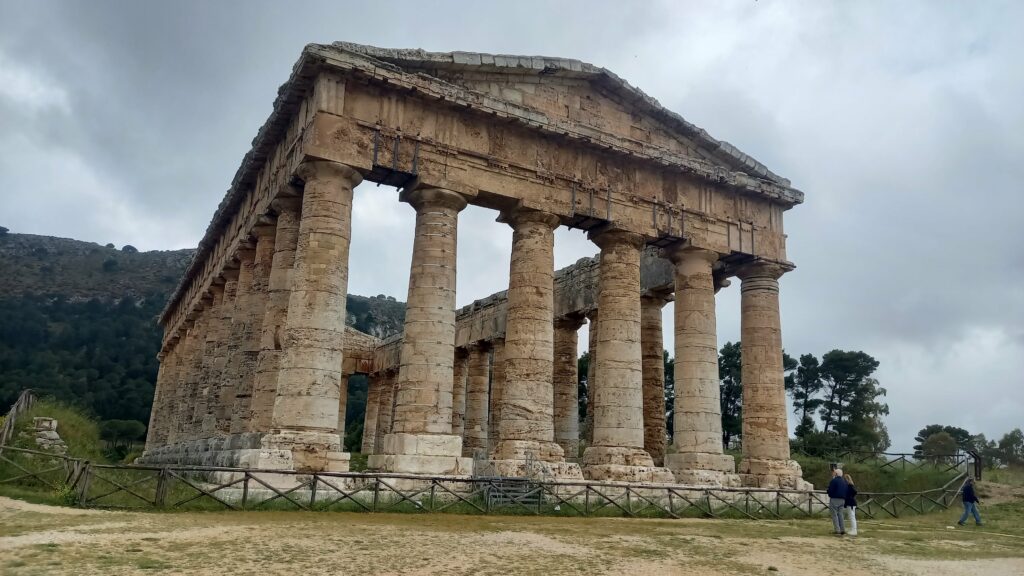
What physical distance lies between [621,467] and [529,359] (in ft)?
13.3

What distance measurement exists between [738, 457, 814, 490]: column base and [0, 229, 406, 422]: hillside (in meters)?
58.5

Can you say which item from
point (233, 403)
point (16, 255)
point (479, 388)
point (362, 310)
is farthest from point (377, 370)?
point (16, 255)

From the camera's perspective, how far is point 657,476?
21016 millimetres


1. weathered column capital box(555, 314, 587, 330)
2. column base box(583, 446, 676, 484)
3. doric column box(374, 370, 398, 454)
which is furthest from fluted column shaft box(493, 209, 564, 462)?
doric column box(374, 370, 398, 454)

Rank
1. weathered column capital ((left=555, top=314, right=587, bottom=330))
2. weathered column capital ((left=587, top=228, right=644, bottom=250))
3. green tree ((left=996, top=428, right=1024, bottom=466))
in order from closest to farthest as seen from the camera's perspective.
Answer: weathered column capital ((left=587, top=228, right=644, bottom=250)) → weathered column capital ((left=555, top=314, right=587, bottom=330)) → green tree ((left=996, top=428, right=1024, bottom=466))

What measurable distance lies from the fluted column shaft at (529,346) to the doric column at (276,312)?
610cm

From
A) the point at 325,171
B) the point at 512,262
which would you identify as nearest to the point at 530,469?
the point at 512,262

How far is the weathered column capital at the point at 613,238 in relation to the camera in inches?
905

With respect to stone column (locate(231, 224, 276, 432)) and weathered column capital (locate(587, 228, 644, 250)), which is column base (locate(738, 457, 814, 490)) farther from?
stone column (locate(231, 224, 276, 432))

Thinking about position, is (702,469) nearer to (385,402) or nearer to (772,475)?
(772,475)

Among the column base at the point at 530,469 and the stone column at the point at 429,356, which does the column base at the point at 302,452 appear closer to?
the stone column at the point at 429,356

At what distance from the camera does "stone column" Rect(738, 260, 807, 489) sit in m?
23.4

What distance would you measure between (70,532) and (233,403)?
12319 millimetres

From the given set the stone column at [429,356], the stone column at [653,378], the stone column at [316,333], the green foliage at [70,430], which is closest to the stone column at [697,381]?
the stone column at [653,378]
